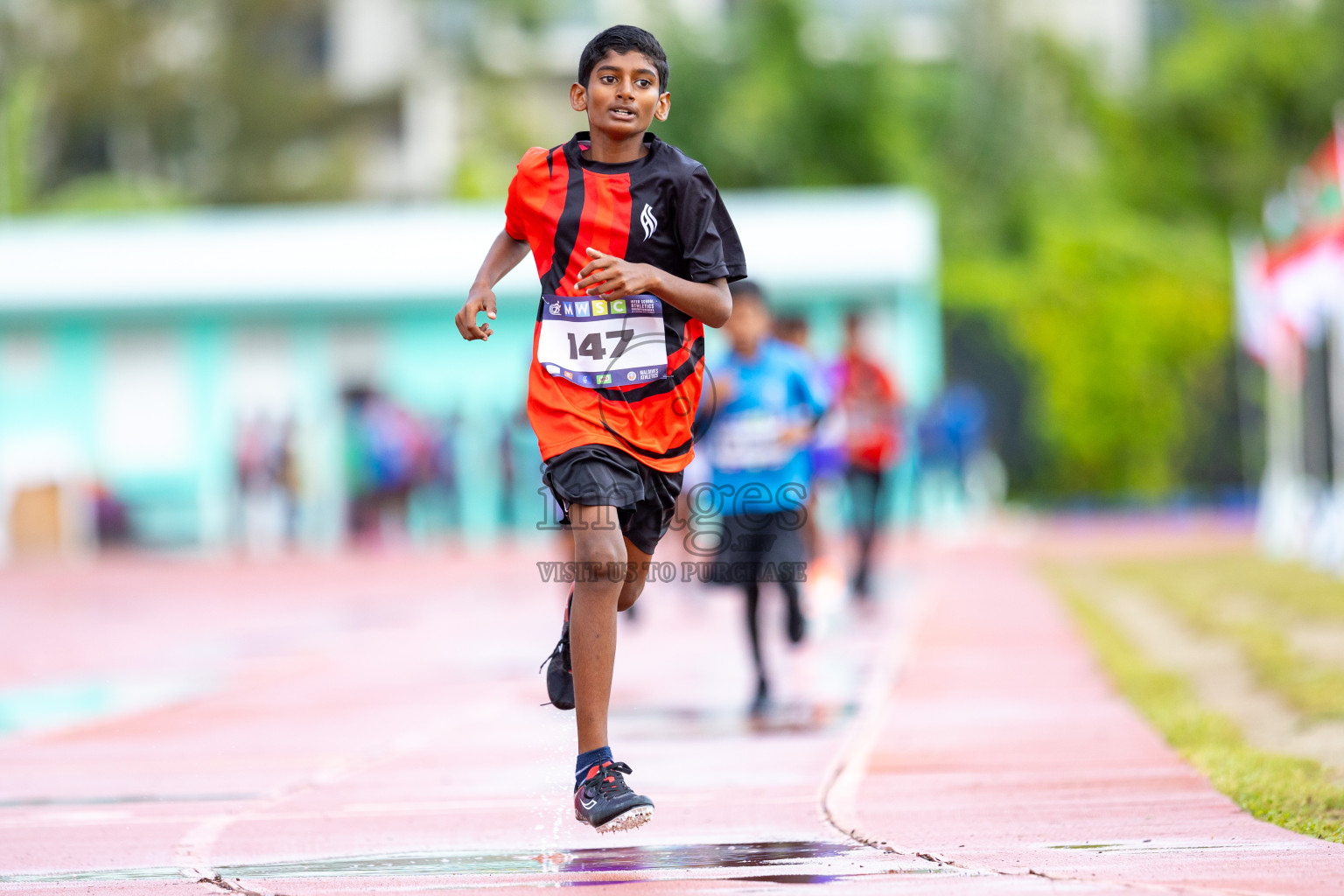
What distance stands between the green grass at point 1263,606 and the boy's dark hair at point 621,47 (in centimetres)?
410

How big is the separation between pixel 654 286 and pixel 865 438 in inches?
356

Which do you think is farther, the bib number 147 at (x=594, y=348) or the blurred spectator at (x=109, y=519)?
the blurred spectator at (x=109, y=519)

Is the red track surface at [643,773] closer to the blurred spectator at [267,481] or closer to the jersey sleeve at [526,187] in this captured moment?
the jersey sleeve at [526,187]

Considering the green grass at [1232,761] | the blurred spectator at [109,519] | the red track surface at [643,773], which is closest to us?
the red track surface at [643,773]

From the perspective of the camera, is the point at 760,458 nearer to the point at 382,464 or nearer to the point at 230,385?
the point at 382,464

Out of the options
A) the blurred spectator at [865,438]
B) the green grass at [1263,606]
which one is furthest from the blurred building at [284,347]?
the blurred spectator at [865,438]

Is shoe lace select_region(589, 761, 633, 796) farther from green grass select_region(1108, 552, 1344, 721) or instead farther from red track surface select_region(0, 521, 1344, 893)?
green grass select_region(1108, 552, 1344, 721)

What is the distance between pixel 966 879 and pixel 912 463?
77.7 feet

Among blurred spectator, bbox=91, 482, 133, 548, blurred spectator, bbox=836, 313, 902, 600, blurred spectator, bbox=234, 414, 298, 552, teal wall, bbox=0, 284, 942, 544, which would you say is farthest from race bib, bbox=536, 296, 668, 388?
blurred spectator, bbox=91, 482, 133, 548

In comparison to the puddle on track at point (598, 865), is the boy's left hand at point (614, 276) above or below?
above

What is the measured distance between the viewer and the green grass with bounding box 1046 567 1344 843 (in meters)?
5.22

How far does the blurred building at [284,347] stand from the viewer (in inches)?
1143

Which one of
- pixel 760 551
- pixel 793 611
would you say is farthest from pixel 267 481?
pixel 760 551

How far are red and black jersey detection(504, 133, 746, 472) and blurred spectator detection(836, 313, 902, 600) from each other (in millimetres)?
8584
